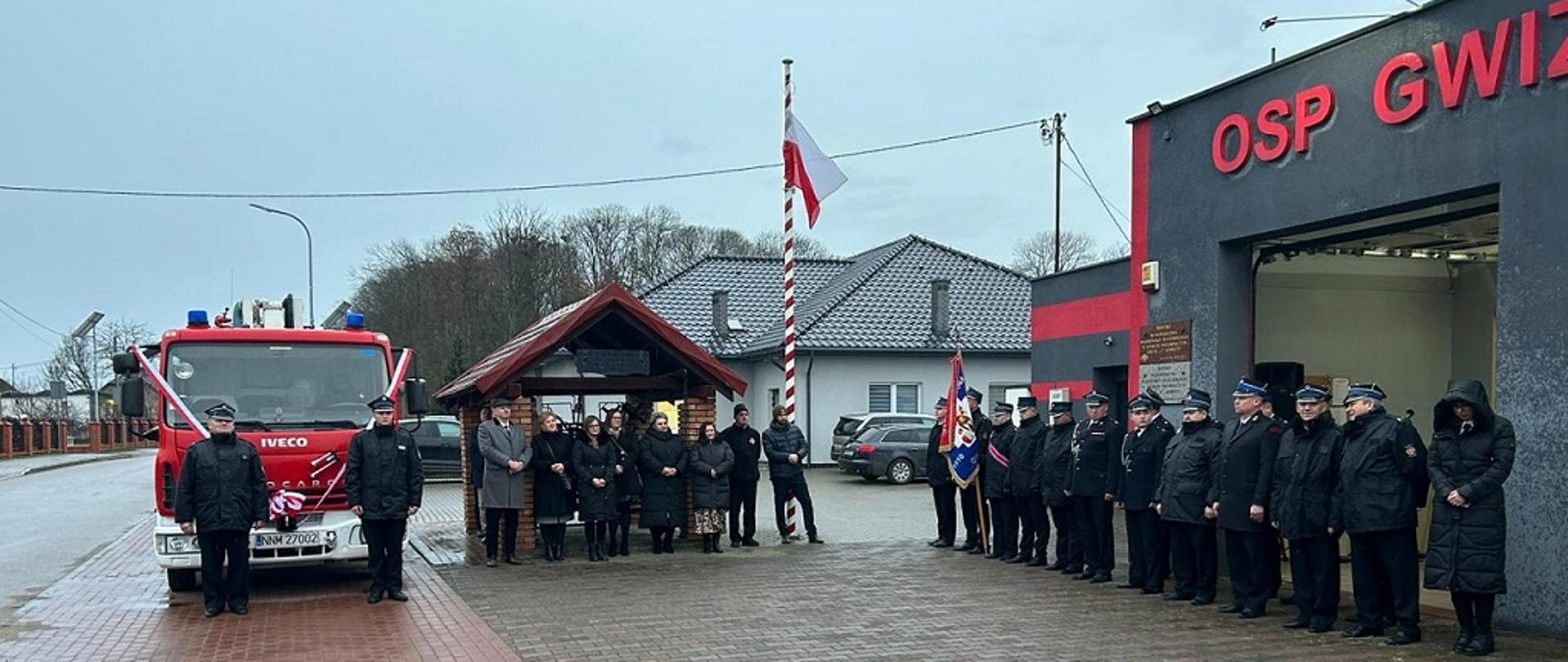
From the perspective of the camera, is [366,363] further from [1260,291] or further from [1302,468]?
[1260,291]

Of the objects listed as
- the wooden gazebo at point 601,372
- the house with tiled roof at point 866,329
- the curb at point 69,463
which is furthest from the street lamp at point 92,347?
the wooden gazebo at point 601,372

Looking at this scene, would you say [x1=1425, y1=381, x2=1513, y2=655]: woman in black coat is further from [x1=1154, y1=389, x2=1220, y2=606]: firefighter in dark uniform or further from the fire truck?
the fire truck

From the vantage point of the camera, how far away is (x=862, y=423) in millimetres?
26828

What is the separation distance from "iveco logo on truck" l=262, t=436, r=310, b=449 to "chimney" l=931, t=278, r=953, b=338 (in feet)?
76.0

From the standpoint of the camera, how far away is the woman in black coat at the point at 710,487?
13.6 metres

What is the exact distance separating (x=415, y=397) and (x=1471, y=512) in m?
8.85

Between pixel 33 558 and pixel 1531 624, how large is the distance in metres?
15.0

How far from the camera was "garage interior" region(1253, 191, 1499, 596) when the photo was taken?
42.1ft

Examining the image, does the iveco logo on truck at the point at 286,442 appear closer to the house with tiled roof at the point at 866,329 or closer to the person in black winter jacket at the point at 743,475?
the person in black winter jacket at the point at 743,475

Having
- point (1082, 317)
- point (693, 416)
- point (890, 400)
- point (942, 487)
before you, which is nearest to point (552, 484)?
point (693, 416)

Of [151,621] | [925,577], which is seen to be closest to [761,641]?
[925,577]

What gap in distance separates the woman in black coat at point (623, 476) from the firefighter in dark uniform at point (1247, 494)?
20.3 feet

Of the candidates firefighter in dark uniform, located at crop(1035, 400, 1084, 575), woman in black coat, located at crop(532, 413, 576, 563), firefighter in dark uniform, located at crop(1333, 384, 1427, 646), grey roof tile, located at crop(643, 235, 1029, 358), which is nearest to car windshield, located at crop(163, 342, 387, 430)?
woman in black coat, located at crop(532, 413, 576, 563)

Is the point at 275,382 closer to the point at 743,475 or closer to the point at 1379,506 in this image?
the point at 743,475
